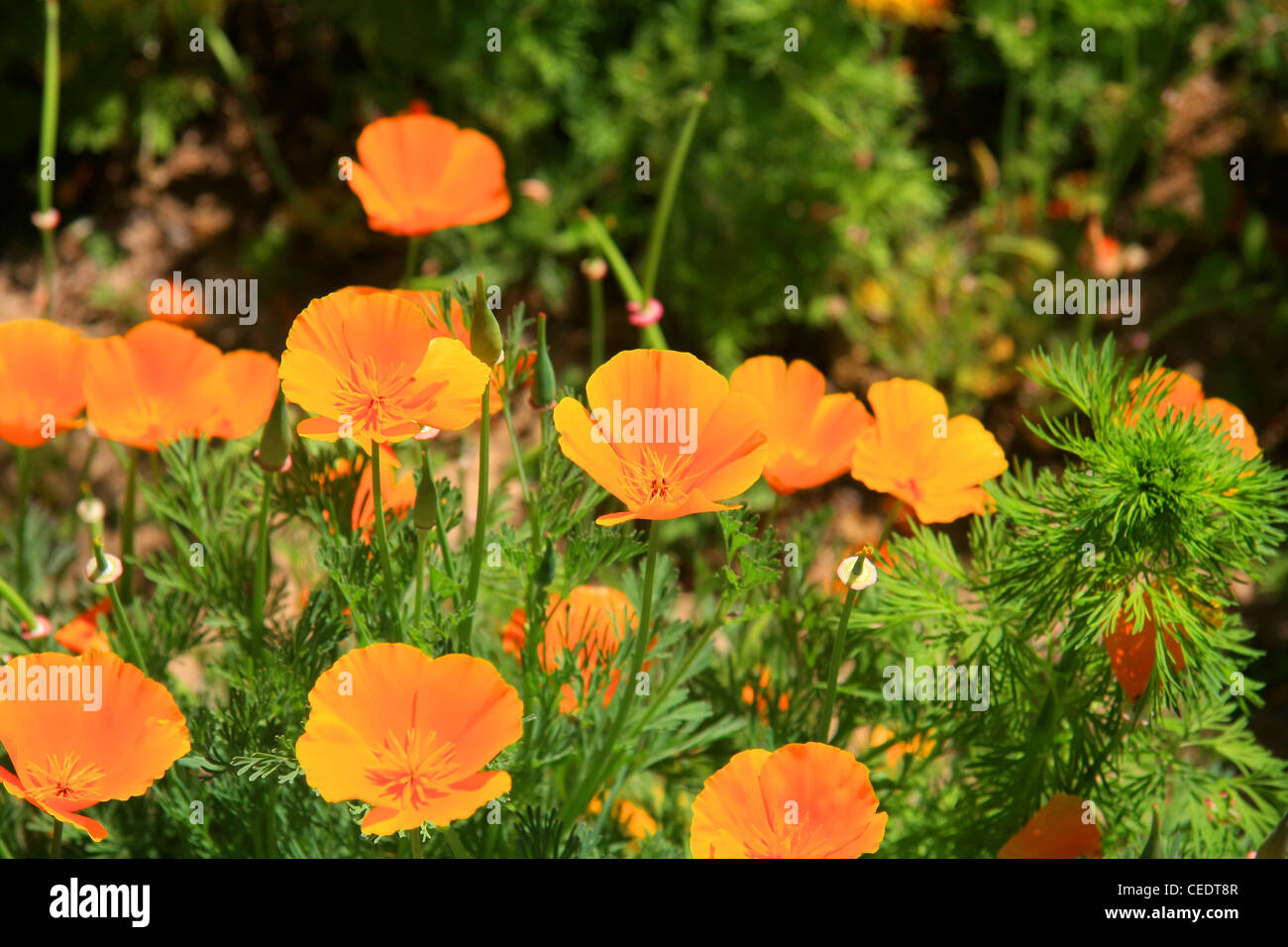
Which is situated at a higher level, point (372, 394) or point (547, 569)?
point (372, 394)

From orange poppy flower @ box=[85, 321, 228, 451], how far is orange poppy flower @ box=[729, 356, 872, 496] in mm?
440

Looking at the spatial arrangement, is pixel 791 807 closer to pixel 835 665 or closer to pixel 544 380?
pixel 835 665

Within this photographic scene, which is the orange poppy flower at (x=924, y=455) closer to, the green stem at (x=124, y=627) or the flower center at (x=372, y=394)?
the flower center at (x=372, y=394)

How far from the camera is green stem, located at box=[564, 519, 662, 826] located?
2.60 feet

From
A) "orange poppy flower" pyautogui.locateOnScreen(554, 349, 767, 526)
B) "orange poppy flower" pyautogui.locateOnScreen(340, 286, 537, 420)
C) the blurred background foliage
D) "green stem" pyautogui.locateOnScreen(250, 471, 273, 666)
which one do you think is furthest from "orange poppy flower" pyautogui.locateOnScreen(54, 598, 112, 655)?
the blurred background foliage

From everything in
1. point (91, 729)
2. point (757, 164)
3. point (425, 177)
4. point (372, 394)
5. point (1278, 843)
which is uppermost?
point (757, 164)

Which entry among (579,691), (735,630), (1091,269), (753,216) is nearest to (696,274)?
(753,216)

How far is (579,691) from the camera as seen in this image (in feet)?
3.30

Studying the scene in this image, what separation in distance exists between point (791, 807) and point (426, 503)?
0.32 m

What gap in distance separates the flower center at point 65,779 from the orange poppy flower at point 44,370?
12.6 inches

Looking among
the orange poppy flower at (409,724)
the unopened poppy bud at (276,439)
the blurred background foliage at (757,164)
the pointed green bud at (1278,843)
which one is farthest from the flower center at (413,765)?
Result: the blurred background foliage at (757,164)

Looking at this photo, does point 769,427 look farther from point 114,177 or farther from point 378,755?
point 114,177

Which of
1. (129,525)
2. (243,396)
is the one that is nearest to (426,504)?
(243,396)

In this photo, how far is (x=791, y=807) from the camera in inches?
31.7
